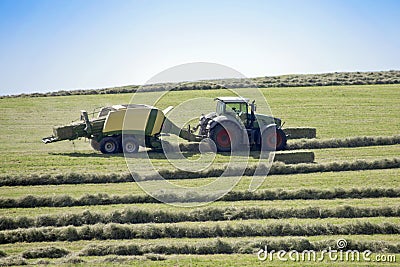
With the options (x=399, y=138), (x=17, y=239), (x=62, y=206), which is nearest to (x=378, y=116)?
(x=399, y=138)

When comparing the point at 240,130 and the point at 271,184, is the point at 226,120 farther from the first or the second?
the point at 271,184

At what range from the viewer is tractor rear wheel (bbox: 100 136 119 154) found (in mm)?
21953

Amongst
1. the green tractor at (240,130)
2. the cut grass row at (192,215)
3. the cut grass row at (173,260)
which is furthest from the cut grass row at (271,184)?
the cut grass row at (173,260)

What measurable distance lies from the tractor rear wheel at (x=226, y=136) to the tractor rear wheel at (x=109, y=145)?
3.64 m

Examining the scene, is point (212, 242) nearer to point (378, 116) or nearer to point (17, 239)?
point (17, 239)

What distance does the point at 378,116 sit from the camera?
29.3 meters

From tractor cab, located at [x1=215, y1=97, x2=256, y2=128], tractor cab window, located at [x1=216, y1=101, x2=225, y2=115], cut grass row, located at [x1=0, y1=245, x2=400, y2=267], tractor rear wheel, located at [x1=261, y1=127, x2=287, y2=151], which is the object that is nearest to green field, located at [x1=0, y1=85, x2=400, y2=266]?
cut grass row, located at [x1=0, y1=245, x2=400, y2=267]

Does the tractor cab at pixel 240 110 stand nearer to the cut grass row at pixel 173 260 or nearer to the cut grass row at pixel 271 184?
the cut grass row at pixel 271 184

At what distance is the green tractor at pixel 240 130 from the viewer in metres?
21.7

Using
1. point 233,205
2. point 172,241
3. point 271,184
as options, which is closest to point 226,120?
point 271,184

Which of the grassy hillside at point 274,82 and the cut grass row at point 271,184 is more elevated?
the grassy hillside at point 274,82

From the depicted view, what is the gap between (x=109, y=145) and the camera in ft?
72.4

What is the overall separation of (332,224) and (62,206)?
23.7 ft

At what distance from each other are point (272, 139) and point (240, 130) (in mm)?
1267
